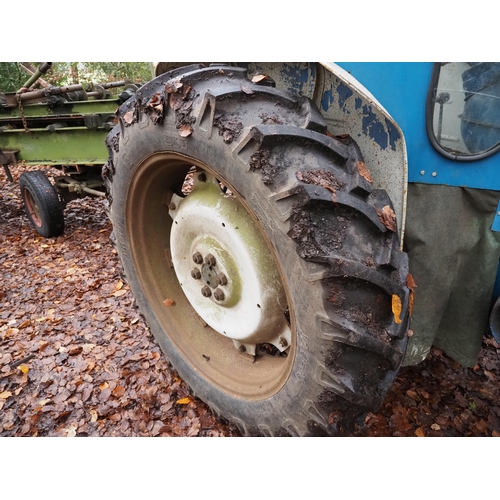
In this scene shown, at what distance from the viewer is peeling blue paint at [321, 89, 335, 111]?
152cm

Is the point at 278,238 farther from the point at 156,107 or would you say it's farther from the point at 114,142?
the point at 114,142

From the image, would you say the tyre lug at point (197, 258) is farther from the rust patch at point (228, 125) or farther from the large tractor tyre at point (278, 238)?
the rust patch at point (228, 125)

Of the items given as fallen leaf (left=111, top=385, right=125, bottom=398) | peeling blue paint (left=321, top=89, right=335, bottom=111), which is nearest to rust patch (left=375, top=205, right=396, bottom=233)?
peeling blue paint (left=321, top=89, right=335, bottom=111)

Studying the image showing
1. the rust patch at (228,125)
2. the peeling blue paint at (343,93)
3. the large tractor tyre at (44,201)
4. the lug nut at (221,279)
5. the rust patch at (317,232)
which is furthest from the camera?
the large tractor tyre at (44,201)

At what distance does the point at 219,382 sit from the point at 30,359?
1401 mm

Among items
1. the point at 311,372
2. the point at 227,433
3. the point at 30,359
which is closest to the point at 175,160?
the point at 311,372

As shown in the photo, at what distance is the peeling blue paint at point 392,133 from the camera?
4.47 ft

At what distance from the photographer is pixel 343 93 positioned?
1.48m

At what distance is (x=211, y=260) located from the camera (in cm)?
188

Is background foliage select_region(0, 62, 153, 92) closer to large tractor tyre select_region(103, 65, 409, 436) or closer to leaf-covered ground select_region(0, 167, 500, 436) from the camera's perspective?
leaf-covered ground select_region(0, 167, 500, 436)

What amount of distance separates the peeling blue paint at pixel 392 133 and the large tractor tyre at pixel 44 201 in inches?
148

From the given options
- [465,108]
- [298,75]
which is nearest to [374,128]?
[465,108]

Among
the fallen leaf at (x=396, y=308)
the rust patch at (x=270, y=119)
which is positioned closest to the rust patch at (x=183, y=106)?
the rust patch at (x=270, y=119)

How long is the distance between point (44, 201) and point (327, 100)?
355 centimetres
